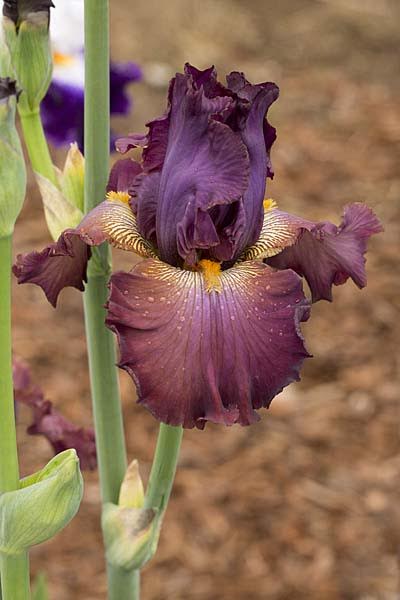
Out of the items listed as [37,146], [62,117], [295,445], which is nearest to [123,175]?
[37,146]

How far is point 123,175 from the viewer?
735 mm

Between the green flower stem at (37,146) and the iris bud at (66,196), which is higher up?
the green flower stem at (37,146)

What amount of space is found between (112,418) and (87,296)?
0.38 ft

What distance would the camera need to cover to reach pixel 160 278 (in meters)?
0.66

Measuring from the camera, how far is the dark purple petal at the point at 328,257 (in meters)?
0.73

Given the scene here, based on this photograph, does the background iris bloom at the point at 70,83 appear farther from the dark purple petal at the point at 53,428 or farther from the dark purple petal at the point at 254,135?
the dark purple petal at the point at 254,135

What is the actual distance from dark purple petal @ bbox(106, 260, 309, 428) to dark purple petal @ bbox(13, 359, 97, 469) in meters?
0.34

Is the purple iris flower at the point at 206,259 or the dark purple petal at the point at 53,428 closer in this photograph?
the purple iris flower at the point at 206,259

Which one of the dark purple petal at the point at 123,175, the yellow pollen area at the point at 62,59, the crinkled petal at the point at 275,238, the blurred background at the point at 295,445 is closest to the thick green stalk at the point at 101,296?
the dark purple petal at the point at 123,175

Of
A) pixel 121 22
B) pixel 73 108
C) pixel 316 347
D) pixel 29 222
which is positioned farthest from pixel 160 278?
pixel 121 22

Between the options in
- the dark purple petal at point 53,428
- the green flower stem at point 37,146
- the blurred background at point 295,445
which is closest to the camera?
the green flower stem at point 37,146

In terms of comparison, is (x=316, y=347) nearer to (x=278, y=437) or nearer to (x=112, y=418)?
(x=278, y=437)

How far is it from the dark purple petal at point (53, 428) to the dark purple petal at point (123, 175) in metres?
0.30

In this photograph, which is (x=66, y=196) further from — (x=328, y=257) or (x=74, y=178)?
(x=328, y=257)
